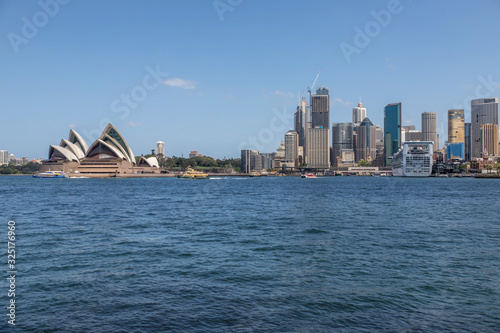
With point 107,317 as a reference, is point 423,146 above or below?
above

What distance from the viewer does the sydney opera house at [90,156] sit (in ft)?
448

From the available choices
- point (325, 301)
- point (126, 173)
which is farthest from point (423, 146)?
point (325, 301)

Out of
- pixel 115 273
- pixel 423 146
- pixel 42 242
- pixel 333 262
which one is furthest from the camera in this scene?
pixel 423 146

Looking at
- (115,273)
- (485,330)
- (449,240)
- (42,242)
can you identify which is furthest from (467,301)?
(42,242)

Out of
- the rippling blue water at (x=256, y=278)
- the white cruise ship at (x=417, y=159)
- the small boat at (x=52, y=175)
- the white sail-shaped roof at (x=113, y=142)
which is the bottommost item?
the rippling blue water at (x=256, y=278)

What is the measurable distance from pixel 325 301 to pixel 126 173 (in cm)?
14256

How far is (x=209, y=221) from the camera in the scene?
78.3ft

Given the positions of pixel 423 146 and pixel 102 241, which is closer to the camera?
pixel 102 241

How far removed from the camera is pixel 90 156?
13875 cm

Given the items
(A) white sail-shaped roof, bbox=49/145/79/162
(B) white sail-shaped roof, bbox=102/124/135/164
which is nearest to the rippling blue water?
(B) white sail-shaped roof, bbox=102/124/135/164

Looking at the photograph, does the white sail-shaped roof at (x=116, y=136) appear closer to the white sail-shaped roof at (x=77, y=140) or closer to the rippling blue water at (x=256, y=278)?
the white sail-shaped roof at (x=77, y=140)

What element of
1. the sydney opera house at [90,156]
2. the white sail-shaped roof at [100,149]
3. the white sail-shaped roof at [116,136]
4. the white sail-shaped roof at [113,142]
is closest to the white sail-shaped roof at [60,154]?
the sydney opera house at [90,156]

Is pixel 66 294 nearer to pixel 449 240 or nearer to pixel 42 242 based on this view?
pixel 42 242

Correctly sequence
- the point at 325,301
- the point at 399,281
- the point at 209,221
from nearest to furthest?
the point at 325,301
the point at 399,281
the point at 209,221
